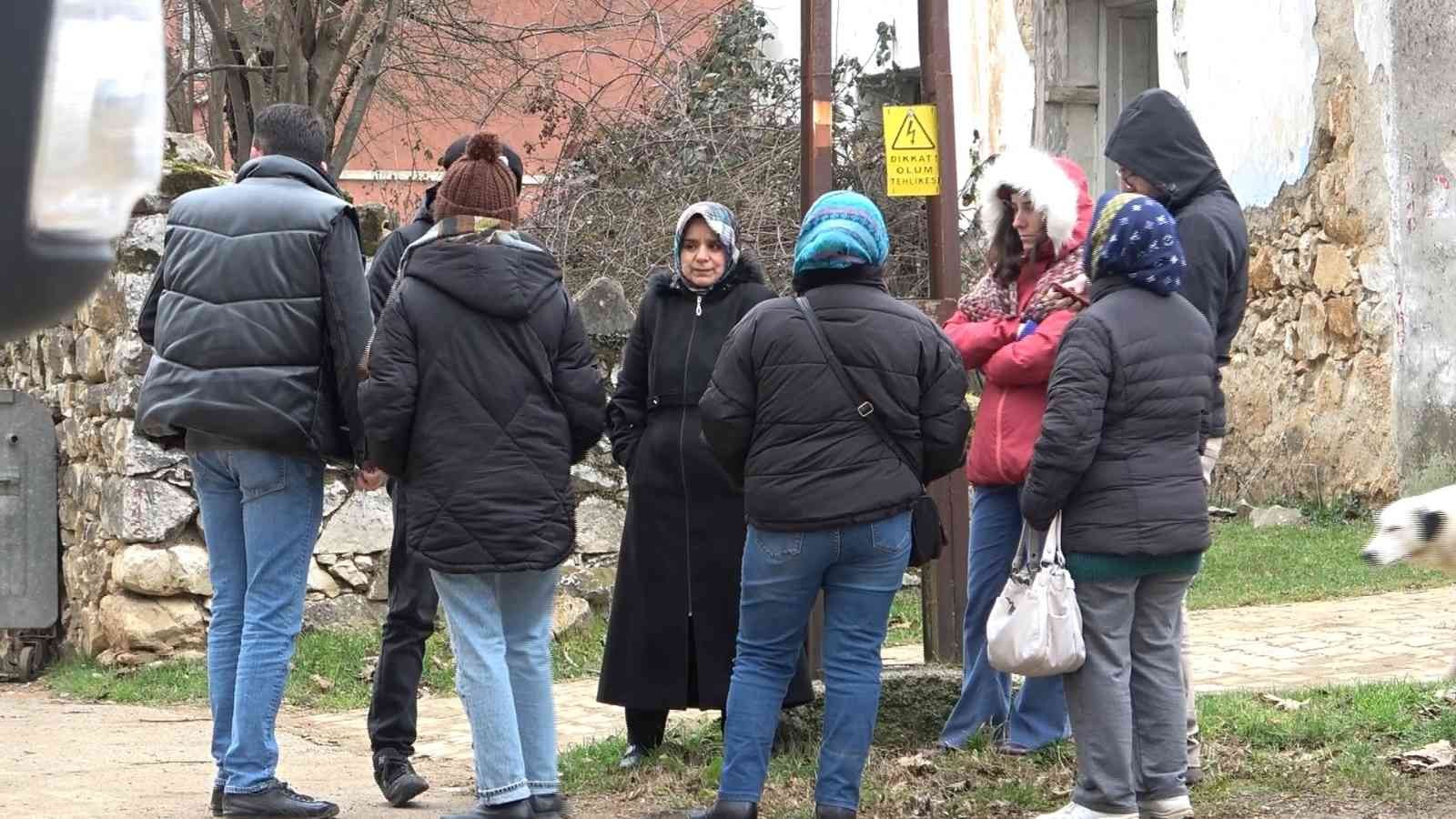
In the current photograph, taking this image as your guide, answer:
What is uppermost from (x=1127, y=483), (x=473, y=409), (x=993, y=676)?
(x=473, y=409)

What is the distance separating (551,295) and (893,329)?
931 millimetres

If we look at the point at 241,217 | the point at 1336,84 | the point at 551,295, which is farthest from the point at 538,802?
the point at 1336,84

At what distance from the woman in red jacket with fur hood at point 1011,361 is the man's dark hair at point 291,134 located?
1.91 m

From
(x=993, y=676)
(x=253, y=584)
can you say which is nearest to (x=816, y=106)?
(x=993, y=676)

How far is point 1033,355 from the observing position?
5.11 m

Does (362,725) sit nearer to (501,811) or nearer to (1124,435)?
(501,811)

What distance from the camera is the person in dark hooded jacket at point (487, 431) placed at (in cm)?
476

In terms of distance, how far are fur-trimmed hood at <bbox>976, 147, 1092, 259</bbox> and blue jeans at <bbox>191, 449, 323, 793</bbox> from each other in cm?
209

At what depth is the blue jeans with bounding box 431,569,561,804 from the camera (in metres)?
4.84

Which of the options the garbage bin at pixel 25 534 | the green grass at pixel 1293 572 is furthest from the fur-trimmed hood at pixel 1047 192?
the garbage bin at pixel 25 534

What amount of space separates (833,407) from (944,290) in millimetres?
1996

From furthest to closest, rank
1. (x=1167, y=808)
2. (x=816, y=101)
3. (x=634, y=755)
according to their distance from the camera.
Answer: (x=816, y=101), (x=634, y=755), (x=1167, y=808)

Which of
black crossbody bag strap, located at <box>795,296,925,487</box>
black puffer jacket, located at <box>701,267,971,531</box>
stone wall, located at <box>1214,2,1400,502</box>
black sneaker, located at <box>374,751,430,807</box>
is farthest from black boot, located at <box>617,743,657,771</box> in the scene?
stone wall, located at <box>1214,2,1400,502</box>

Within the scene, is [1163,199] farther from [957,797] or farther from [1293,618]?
[1293,618]
